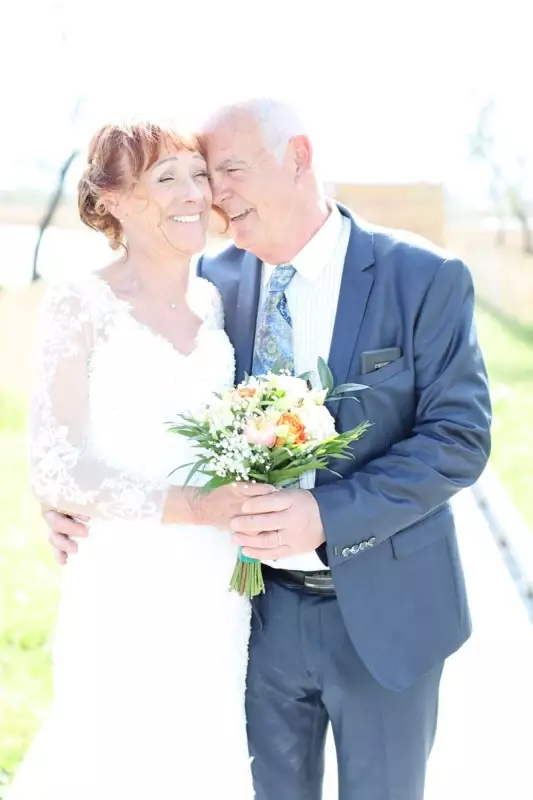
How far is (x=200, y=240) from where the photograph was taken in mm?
2654

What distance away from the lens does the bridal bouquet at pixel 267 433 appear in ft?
7.08

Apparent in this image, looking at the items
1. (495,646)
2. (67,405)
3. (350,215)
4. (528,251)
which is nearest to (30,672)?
(495,646)

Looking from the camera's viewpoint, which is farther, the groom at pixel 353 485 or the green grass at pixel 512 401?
the green grass at pixel 512 401

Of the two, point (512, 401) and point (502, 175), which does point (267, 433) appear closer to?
point (512, 401)

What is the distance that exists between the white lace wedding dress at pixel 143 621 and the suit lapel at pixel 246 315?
0.10 meters

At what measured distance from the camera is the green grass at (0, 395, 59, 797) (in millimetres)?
4258

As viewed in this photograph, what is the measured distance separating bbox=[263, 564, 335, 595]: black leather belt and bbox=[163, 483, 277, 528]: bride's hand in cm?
26

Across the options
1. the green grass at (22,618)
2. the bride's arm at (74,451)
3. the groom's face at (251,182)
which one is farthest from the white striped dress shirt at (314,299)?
the green grass at (22,618)

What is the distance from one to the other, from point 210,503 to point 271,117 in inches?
42.7

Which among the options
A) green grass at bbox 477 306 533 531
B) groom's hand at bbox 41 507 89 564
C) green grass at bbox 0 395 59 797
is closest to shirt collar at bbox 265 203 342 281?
groom's hand at bbox 41 507 89 564

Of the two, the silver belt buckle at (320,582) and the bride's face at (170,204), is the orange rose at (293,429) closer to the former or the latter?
the silver belt buckle at (320,582)

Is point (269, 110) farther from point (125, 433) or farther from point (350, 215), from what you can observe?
point (125, 433)

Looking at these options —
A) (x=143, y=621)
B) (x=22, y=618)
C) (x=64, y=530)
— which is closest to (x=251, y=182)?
(x=64, y=530)

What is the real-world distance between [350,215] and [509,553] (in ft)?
14.8
